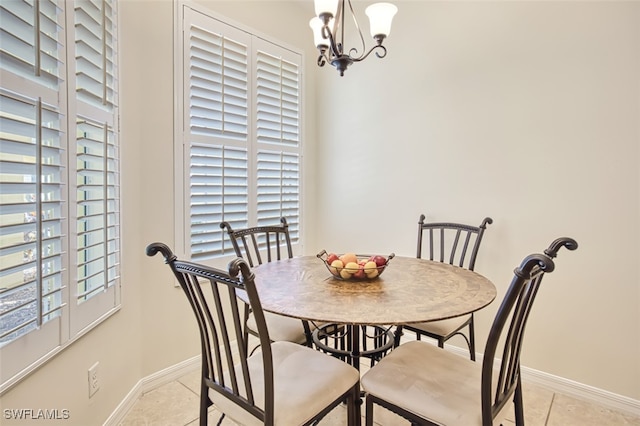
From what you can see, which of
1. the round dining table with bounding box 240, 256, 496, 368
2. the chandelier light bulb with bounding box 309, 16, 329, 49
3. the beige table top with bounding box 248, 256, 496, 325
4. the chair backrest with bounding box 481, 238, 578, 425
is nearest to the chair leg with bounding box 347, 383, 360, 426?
the round dining table with bounding box 240, 256, 496, 368

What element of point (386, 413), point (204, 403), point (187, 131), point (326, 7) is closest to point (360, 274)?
point (204, 403)

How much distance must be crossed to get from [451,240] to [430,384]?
4.83 feet

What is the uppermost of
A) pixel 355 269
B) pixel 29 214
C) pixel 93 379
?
pixel 29 214

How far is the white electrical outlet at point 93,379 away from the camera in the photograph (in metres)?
1.59

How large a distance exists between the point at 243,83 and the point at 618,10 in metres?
2.41

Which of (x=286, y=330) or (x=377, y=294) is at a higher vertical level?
(x=377, y=294)

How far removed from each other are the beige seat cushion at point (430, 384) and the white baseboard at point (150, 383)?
1415 mm

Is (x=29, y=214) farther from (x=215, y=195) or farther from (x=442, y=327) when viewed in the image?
(x=442, y=327)

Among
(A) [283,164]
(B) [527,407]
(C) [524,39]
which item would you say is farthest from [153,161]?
(B) [527,407]

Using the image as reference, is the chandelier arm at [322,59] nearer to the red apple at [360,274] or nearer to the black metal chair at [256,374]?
the red apple at [360,274]

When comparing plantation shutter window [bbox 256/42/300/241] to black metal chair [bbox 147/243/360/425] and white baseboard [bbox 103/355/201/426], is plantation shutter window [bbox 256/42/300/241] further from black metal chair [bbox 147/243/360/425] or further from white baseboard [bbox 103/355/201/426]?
black metal chair [bbox 147/243/360/425]

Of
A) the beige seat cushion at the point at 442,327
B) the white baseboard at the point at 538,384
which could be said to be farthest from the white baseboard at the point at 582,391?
the beige seat cushion at the point at 442,327

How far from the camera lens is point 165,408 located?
1.97 m

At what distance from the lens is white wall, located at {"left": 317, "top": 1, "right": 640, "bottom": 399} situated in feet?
6.26
